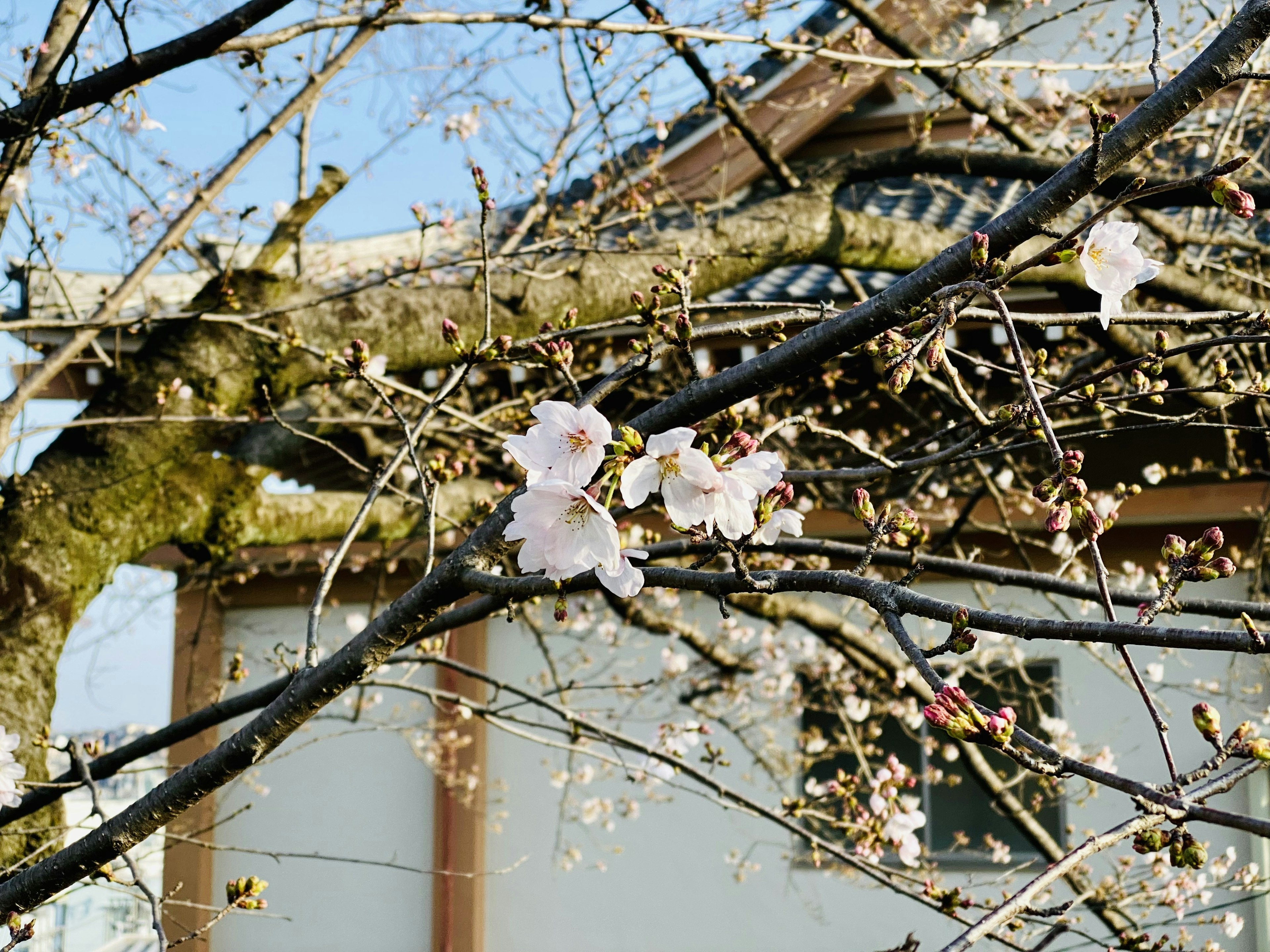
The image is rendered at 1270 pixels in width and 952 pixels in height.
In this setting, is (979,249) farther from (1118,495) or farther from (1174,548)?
(1118,495)

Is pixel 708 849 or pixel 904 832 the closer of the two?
pixel 904 832

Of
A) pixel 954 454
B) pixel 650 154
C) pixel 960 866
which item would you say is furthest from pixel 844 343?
pixel 960 866

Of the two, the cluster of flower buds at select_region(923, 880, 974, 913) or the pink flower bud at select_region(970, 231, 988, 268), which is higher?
the pink flower bud at select_region(970, 231, 988, 268)

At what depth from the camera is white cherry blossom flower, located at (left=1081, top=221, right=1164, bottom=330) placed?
1240 millimetres

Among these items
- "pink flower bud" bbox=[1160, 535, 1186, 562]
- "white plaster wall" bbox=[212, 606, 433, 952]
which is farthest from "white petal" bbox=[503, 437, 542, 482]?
"white plaster wall" bbox=[212, 606, 433, 952]

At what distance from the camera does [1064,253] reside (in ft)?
3.48

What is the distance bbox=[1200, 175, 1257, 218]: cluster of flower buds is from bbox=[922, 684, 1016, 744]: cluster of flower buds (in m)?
0.58

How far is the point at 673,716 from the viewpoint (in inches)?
231

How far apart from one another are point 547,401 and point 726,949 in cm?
501

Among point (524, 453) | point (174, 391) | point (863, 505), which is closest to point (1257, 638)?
point (863, 505)

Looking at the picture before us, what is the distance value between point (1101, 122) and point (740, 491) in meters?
0.54

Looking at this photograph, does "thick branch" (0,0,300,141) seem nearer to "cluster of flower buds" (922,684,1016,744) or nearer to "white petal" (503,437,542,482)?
"white petal" (503,437,542,482)

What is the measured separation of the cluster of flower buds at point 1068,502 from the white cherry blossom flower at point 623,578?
38cm

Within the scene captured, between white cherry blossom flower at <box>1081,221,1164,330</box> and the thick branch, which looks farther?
the thick branch
